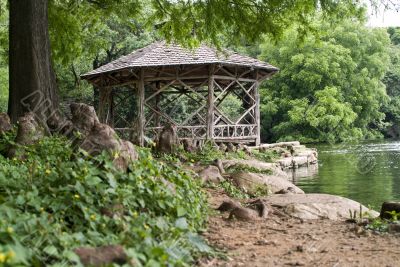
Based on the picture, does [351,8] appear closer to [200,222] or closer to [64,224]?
[200,222]

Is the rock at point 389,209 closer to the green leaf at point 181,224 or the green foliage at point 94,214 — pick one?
the green foliage at point 94,214

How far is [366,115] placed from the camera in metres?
40.8

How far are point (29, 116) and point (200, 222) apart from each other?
371cm

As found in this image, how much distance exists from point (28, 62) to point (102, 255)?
6.25 metres

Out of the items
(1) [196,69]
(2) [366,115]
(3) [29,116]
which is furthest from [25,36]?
(2) [366,115]

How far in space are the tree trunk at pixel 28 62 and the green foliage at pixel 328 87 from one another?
29.0 metres

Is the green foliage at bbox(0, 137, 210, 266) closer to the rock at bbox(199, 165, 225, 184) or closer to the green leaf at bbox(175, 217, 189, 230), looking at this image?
the green leaf at bbox(175, 217, 189, 230)

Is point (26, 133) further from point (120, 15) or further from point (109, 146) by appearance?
point (120, 15)

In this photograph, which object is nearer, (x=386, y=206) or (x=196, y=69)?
(x=386, y=206)

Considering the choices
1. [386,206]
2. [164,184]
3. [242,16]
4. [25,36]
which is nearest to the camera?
[164,184]

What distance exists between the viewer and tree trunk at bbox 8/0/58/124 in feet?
27.2

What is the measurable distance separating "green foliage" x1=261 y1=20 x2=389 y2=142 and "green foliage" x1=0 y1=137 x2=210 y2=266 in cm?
3210

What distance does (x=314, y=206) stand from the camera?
6.57 meters

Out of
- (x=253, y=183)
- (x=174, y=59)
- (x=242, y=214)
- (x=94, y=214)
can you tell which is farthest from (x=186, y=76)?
(x=94, y=214)
